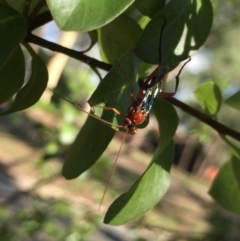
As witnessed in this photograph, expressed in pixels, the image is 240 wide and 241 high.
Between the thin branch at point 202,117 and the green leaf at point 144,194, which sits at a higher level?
the thin branch at point 202,117

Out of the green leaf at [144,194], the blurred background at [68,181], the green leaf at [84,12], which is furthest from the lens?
the blurred background at [68,181]

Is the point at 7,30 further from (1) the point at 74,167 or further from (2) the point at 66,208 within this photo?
(2) the point at 66,208

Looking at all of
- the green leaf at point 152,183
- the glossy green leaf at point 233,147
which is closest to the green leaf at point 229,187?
the glossy green leaf at point 233,147

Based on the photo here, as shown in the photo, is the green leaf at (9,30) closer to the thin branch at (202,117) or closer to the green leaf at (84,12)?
the green leaf at (84,12)

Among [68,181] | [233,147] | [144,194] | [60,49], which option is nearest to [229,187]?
[233,147]

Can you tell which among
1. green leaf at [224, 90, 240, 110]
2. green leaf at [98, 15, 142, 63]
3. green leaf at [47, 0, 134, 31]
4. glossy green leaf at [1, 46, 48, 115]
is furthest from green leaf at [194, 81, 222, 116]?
green leaf at [47, 0, 134, 31]

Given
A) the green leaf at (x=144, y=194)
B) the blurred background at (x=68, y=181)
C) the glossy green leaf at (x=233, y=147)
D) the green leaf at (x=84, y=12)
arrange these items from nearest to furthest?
the green leaf at (x=84, y=12), the green leaf at (x=144, y=194), the glossy green leaf at (x=233, y=147), the blurred background at (x=68, y=181)

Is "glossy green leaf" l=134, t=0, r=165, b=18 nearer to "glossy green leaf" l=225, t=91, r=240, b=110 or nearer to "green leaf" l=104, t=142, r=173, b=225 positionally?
"green leaf" l=104, t=142, r=173, b=225
